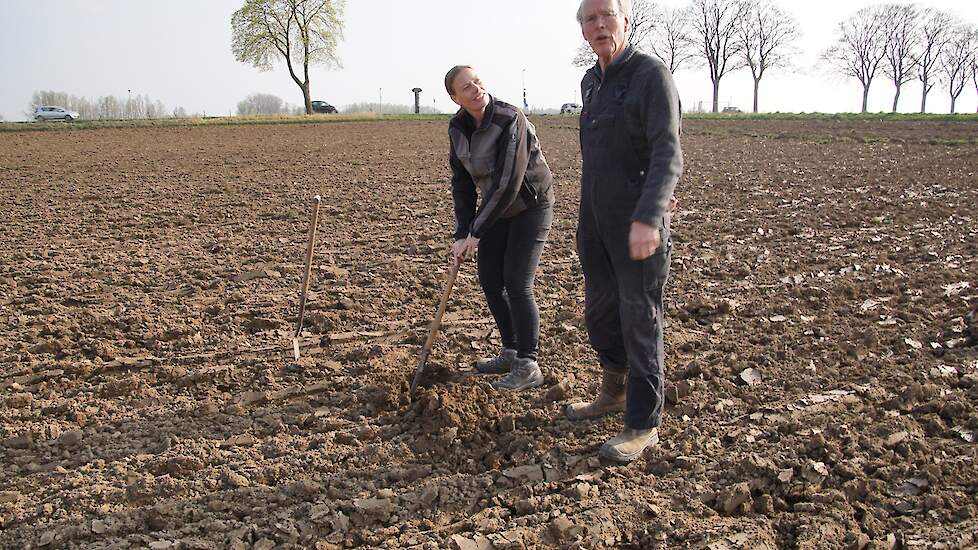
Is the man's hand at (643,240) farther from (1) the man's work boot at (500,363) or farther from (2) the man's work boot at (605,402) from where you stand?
(1) the man's work boot at (500,363)

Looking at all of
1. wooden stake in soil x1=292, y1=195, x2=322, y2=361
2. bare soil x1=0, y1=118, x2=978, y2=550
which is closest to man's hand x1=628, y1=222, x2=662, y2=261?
bare soil x1=0, y1=118, x2=978, y2=550

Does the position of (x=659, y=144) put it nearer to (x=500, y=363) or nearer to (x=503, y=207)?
(x=503, y=207)

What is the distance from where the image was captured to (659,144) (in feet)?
9.68

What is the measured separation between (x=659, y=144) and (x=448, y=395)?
1.81 meters

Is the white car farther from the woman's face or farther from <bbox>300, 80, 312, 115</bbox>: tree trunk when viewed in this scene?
the woman's face

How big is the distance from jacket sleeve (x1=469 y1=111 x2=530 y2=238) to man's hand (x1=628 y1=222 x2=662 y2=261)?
3.14ft

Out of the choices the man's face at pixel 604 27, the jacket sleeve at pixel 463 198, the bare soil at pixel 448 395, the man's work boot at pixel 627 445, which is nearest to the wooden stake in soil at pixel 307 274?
the bare soil at pixel 448 395

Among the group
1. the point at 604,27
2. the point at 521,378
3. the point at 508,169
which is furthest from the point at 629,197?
the point at 521,378

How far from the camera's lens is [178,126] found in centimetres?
2906

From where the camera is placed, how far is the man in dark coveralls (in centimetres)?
296

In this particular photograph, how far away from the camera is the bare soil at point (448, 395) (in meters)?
3.04

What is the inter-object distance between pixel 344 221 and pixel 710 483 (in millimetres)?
6752

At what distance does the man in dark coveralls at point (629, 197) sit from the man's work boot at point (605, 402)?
312 mm

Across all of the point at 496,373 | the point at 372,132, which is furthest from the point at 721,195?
the point at 372,132
